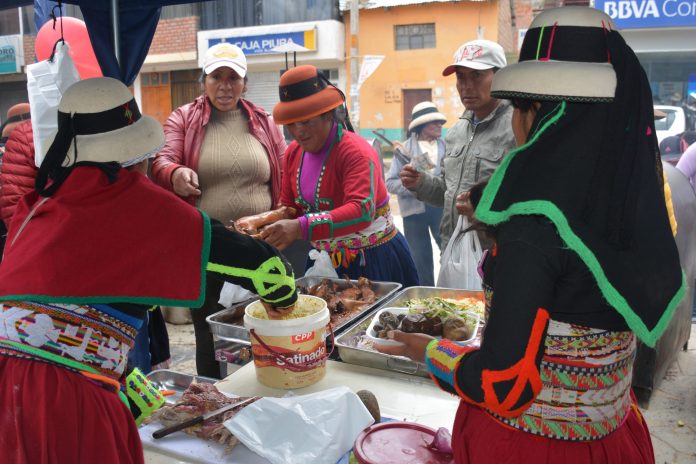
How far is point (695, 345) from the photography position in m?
4.37

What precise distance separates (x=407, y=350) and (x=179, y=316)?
405cm

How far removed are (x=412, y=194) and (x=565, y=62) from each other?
160 inches

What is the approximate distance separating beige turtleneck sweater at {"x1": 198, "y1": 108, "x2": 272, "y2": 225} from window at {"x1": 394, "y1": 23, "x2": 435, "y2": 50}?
43.7 ft

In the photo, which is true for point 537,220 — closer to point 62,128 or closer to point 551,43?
point 551,43

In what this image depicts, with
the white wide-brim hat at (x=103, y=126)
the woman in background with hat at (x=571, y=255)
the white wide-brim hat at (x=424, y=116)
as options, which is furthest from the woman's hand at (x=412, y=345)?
the white wide-brim hat at (x=424, y=116)

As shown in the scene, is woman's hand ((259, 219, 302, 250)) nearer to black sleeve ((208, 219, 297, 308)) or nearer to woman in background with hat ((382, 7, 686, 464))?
black sleeve ((208, 219, 297, 308))

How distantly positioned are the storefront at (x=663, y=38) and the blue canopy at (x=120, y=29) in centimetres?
969

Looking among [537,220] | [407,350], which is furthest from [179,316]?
[537,220]

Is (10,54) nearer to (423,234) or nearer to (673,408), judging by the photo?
(423,234)

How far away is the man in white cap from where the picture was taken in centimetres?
290

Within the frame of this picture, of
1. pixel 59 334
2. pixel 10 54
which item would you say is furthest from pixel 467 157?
pixel 10 54

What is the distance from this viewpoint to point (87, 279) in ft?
4.68

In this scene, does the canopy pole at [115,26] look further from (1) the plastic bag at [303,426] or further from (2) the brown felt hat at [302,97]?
(1) the plastic bag at [303,426]

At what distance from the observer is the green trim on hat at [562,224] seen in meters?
1.02
